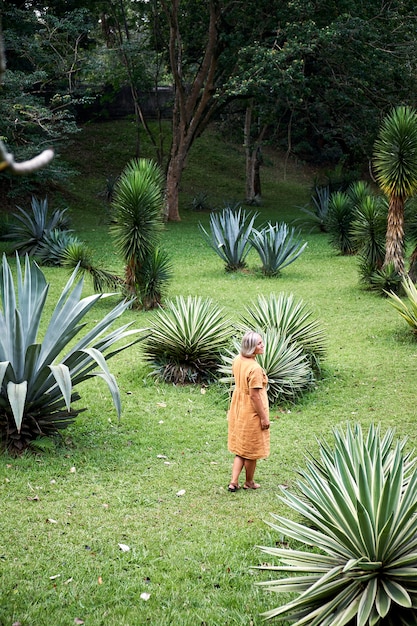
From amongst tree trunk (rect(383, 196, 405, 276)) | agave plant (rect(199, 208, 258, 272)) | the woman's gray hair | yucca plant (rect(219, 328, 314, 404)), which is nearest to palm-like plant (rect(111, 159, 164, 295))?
agave plant (rect(199, 208, 258, 272))

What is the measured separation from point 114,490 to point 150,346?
12.7ft

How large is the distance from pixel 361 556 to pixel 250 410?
2.29 meters

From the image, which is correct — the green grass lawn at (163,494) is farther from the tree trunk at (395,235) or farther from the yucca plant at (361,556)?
the tree trunk at (395,235)

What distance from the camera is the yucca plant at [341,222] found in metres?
19.6

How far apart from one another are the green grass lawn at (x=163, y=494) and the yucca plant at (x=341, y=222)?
6329 mm

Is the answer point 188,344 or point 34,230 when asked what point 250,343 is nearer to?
point 188,344

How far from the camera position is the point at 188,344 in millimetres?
9703

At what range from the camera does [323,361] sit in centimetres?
1029

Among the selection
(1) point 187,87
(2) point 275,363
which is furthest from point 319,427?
(1) point 187,87

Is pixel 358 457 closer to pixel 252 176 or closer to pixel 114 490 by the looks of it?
pixel 114 490

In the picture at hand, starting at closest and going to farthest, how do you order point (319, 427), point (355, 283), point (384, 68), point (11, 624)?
point (11, 624)
point (319, 427)
point (355, 283)
point (384, 68)

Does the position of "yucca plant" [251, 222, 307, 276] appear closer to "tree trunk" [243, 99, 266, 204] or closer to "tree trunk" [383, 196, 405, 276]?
"tree trunk" [383, 196, 405, 276]

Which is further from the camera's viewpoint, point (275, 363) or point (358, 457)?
point (275, 363)

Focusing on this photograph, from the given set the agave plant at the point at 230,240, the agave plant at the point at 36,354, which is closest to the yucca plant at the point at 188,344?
the agave plant at the point at 36,354
